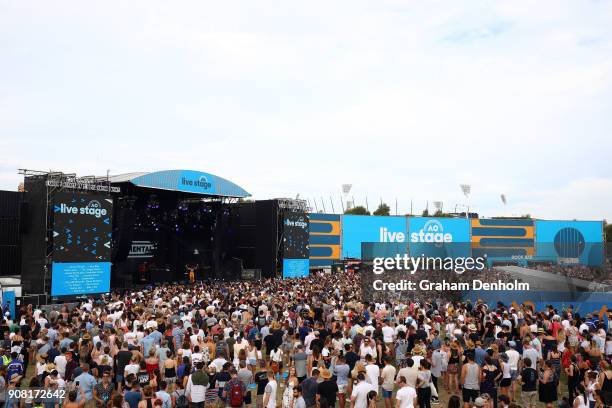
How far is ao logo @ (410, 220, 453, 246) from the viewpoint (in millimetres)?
43406

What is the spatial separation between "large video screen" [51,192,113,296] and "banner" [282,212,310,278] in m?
11.8

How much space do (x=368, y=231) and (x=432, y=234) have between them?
19.9 ft

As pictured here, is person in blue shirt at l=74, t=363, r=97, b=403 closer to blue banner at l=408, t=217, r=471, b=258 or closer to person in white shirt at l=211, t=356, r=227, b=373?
person in white shirt at l=211, t=356, r=227, b=373

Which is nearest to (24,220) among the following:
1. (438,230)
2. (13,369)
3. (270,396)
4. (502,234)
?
(13,369)

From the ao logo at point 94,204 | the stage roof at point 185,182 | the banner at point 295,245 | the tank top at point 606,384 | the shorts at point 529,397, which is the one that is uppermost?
the stage roof at point 185,182

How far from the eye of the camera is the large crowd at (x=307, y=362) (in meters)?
7.50

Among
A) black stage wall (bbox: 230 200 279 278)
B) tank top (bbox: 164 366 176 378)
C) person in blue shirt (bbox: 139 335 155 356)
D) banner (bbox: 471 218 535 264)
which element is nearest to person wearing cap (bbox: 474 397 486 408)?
tank top (bbox: 164 366 176 378)

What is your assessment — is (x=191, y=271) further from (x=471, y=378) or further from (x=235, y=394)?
(x=471, y=378)

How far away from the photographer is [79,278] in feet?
67.5

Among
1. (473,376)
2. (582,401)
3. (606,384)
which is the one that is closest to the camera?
(582,401)

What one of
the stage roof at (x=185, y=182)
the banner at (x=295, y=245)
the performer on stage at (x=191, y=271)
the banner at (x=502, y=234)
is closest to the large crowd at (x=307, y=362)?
the stage roof at (x=185, y=182)

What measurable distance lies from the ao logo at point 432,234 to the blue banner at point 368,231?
105cm

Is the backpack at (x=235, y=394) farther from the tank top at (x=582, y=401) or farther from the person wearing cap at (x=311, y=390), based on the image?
the tank top at (x=582, y=401)

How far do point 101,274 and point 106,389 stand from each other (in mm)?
14822
